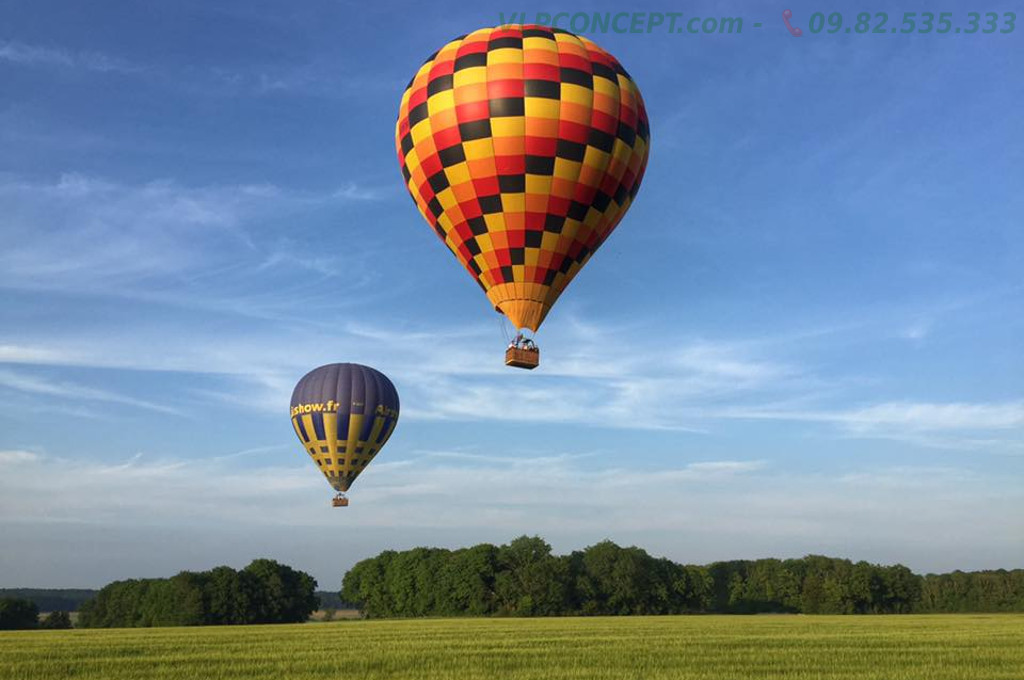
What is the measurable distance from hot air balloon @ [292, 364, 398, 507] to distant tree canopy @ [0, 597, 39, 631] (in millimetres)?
51824

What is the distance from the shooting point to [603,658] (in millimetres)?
27312

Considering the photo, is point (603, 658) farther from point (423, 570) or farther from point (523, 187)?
point (423, 570)

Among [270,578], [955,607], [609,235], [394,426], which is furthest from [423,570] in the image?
[609,235]

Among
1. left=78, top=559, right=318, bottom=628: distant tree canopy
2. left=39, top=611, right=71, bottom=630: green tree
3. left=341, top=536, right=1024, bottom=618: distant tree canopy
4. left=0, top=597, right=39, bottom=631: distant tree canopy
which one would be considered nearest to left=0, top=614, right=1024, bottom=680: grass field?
left=78, top=559, right=318, bottom=628: distant tree canopy

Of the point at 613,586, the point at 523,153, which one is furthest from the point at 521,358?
the point at 613,586

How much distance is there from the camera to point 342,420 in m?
57.3

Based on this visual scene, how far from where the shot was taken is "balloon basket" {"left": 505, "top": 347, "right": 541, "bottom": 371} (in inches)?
1188

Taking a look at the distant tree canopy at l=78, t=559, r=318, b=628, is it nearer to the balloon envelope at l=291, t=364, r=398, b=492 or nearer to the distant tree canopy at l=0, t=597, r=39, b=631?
the distant tree canopy at l=0, t=597, r=39, b=631

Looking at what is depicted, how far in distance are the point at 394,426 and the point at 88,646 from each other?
2712 cm

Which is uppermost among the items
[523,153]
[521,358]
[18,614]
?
[523,153]

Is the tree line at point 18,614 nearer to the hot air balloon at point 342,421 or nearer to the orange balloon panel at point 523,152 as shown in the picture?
the hot air balloon at point 342,421

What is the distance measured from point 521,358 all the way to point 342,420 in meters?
29.5

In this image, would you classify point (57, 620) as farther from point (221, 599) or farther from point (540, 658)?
point (540, 658)

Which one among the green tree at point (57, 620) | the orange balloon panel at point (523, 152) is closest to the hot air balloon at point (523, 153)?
the orange balloon panel at point (523, 152)
